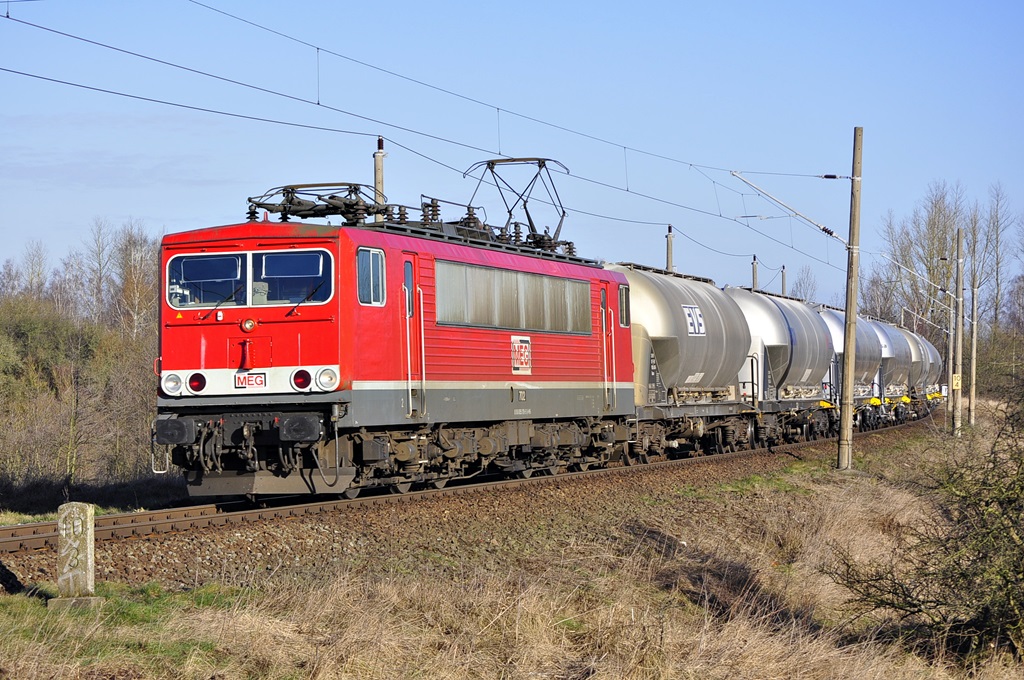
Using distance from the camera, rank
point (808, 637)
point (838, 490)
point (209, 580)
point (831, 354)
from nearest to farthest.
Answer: point (808, 637) < point (209, 580) < point (838, 490) < point (831, 354)

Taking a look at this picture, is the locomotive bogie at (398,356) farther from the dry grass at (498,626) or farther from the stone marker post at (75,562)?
the stone marker post at (75,562)

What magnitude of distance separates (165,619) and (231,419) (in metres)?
5.85

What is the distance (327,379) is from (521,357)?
4640 millimetres

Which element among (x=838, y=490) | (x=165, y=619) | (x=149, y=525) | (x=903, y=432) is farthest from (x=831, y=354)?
(x=165, y=619)

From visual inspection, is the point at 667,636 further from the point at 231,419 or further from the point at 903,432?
the point at 903,432

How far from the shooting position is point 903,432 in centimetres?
3700

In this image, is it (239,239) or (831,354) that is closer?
(239,239)

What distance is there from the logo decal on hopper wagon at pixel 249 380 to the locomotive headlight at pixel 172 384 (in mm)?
785

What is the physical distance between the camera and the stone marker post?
8742mm

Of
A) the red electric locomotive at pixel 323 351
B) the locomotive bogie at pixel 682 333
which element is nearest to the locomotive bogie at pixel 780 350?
the locomotive bogie at pixel 682 333

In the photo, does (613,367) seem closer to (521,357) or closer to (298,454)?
(521,357)

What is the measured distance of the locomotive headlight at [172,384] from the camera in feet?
46.4

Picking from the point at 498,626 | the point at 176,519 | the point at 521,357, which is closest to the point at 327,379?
the point at 176,519

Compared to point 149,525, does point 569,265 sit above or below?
above
